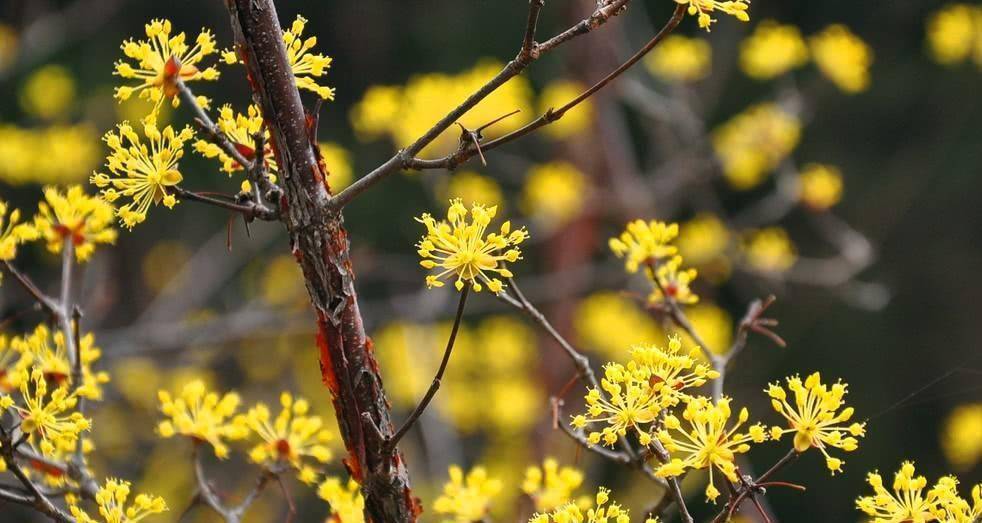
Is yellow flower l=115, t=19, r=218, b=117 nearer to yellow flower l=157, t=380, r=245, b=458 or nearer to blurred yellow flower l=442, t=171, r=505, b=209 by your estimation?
yellow flower l=157, t=380, r=245, b=458

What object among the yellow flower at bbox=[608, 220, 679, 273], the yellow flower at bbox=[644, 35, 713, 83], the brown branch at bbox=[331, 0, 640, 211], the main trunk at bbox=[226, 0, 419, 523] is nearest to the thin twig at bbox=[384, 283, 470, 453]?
the main trunk at bbox=[226, 0, 419, 523]

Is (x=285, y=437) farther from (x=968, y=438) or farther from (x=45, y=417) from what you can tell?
(x=968, y=438)

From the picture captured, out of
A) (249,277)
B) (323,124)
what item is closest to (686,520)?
(249,277)

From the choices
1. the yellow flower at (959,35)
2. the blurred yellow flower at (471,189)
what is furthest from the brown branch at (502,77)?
the yellow flower at (959,35)

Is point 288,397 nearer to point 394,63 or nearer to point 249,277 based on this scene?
point 249,277

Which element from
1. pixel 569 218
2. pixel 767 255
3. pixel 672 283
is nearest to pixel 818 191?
pixel 767 255
